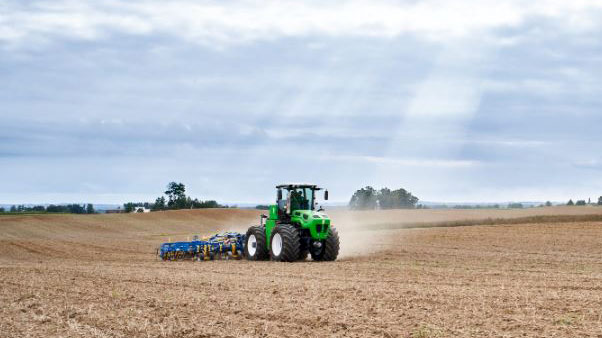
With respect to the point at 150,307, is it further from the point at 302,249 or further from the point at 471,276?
the point at 302,249

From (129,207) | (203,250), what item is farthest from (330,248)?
(129,207)

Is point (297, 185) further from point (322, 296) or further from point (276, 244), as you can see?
point (322, 296)

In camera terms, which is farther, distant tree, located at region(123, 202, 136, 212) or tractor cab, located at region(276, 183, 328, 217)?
distant tree, located at region(123, 202, 136, 212)

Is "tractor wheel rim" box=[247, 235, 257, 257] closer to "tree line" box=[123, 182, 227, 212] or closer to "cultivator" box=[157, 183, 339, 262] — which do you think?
"cultivator" box=[157, 183, 339, 262]

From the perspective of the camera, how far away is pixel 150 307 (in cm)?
1352

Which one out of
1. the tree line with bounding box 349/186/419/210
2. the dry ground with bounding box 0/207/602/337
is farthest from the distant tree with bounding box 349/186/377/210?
the dry ground with bounding box 0/207/602/337

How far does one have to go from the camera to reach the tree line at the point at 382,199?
84688 mm

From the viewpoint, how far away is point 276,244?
968 inches

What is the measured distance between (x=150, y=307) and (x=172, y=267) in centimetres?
890

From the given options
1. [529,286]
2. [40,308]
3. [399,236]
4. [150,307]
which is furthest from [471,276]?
[399,236]

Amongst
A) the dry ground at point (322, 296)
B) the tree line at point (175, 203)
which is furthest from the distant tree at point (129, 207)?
the dry ground at point (322, 296)

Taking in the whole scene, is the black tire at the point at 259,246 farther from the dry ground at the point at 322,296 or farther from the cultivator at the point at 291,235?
the dry ground at the point at 322,296

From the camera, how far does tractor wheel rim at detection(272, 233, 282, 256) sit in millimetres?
24344

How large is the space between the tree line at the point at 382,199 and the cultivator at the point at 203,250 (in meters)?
54.9
